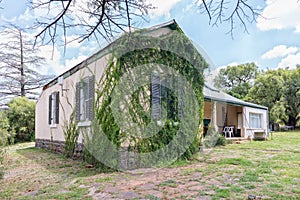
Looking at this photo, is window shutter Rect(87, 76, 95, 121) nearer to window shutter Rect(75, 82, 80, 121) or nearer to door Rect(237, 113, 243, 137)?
window shutter Rect(75, 82, 80, 121)

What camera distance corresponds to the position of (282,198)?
157 inches

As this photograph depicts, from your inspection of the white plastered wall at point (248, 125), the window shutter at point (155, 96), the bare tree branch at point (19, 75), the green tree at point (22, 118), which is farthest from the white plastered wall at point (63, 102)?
the white plastered wall at point (248, 125)

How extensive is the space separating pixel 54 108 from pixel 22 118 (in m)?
7.87

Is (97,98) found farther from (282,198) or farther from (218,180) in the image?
(282,198)

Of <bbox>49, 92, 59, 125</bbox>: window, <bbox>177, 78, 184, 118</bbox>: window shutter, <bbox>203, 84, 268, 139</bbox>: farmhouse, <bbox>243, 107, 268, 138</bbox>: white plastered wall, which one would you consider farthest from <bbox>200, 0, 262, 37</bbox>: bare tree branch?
<bbox>243, 107, 268, 138</bbox>: white plastered wall

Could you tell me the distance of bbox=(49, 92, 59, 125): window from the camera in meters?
10.8

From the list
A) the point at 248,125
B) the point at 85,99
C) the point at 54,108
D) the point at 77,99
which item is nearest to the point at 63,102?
the point at 54,108

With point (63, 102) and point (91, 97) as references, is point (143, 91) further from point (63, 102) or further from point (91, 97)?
point (63, 102)

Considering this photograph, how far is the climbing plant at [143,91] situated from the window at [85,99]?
0.70 m

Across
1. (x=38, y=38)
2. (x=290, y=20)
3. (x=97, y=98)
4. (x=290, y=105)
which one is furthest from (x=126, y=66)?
(x=290, y=105)

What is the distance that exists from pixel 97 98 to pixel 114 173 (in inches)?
89.1

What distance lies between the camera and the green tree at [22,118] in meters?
17.4

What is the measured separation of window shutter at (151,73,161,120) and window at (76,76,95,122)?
1.89 meters

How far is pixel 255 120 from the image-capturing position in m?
18.4
